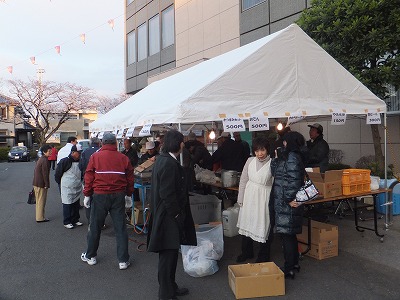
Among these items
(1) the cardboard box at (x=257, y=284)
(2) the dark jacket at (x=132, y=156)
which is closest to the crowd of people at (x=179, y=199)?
(1) the cardboard box at (x=257, y=284)

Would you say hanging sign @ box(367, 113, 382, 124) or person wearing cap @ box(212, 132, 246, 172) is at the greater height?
hanging sign @ box(367, 113, 382, 124)

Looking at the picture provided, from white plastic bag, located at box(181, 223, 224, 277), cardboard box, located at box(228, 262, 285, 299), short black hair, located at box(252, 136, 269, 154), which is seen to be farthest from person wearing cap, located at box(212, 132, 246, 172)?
cardboard box, located at box(228, 262, 285, 299)

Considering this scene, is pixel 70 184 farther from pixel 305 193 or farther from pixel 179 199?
pixel 305 193

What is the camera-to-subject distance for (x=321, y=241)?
5.11 metres

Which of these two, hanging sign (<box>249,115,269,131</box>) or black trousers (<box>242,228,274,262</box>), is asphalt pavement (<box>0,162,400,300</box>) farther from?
hanging sign (<box>249,115,269,131</box>)

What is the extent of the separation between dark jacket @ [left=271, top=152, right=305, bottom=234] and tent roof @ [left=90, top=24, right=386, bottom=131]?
3.99 feet

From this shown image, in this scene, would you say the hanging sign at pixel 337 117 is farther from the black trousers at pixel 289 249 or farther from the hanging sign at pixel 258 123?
the black trousers at pixel 289 249

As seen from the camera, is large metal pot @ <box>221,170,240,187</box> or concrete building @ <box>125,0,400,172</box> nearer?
large metal pot @ <box>221,170,240,187</box>

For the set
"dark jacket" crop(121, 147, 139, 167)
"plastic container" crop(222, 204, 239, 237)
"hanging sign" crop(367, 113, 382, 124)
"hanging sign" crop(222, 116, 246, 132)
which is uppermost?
"hanging sign" crop(367, 113, 382, 124)

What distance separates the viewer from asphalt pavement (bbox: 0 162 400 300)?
4164 millimetres

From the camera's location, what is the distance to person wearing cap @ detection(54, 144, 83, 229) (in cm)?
723

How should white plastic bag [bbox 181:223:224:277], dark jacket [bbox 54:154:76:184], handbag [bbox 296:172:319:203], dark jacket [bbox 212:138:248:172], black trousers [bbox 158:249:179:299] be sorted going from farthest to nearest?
1. dark jacket [bbox 212:138:248:172]
2. dark jacket [bbox 54:154:76:184]
3. white plastic bag [bbox 181:223:224:277]
4. handbag [bbox 296:172:319:203]
5. black trousers [bbox 158:249:179:299]

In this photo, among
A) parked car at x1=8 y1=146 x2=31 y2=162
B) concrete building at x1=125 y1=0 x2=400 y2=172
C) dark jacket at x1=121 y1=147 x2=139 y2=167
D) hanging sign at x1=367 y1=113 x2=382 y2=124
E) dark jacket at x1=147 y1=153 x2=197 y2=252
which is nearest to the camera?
dark jacket at x1=147 y1=153 x2=197 y2=252

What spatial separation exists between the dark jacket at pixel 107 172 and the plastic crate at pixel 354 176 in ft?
10.7
